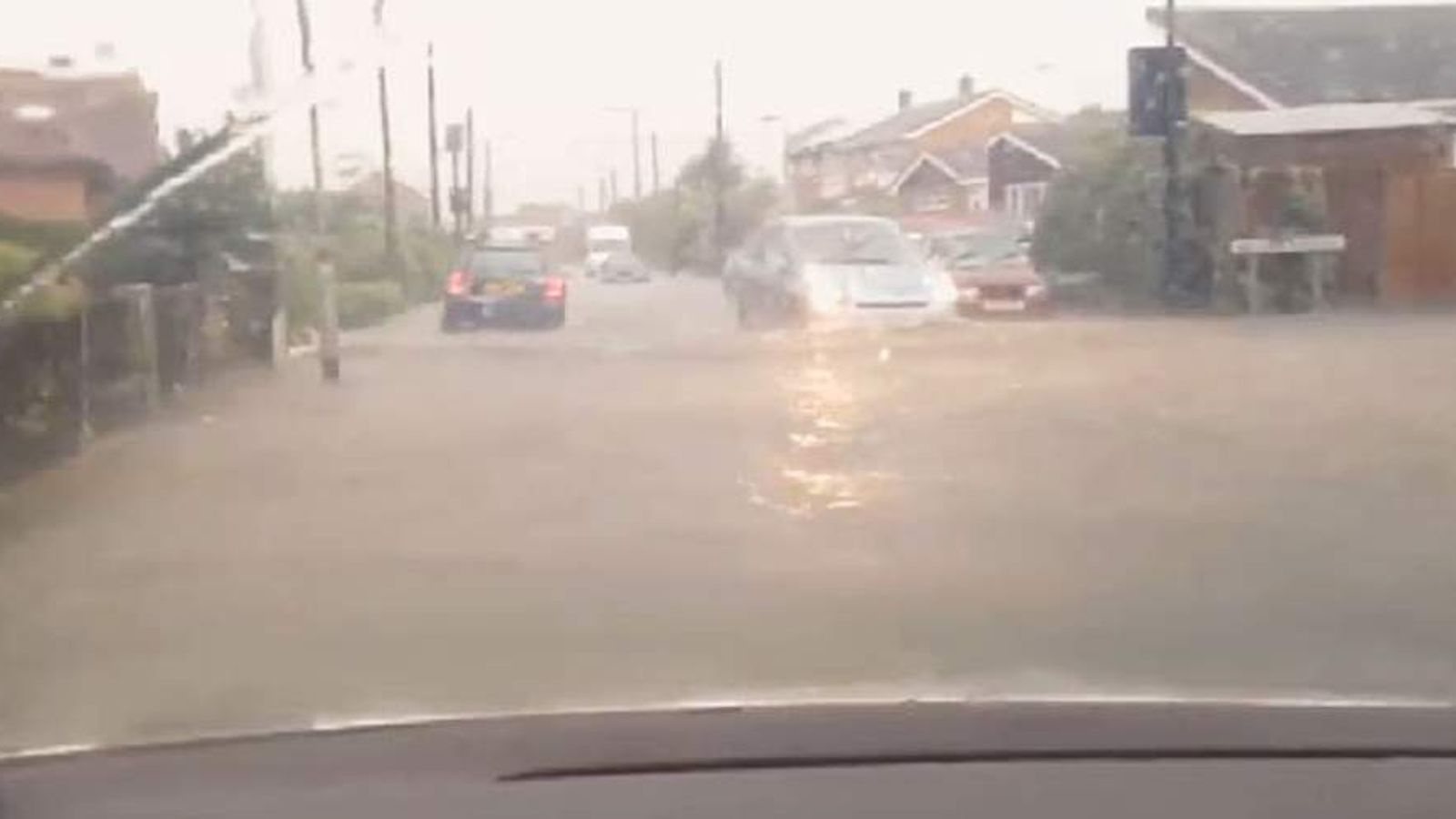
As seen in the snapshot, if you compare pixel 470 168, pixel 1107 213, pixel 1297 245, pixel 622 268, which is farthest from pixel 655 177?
pixel 1297 245

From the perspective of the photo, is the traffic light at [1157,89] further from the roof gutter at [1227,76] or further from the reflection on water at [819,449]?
the reflection on water at [819,449]

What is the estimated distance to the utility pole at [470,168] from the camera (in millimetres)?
Result: 2637

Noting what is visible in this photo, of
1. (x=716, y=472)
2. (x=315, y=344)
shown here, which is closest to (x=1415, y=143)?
(x=716, y=472)

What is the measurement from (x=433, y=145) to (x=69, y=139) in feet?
1.46

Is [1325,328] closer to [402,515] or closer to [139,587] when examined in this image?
[402,515]

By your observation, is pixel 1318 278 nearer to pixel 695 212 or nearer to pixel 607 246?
pixel 695 212

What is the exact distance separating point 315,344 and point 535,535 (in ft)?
1.26

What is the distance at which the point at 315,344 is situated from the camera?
101 inches

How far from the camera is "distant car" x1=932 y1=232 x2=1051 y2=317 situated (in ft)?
8.73

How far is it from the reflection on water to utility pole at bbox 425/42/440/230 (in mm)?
489

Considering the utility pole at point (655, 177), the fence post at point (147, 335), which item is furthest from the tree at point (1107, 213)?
the fence post at point (147, 335)

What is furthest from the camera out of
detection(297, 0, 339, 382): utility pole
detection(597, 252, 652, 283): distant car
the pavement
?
detection(597, 252, 652, 283): distant car

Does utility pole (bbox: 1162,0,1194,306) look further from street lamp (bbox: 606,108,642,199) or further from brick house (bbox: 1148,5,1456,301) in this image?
street lamp (bbox: 606,108,642,199)

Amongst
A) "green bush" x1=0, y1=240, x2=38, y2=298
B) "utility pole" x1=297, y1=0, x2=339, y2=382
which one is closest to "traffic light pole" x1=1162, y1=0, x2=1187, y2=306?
"utility pole" x1=297, y1=0, x2=339, y2=382
